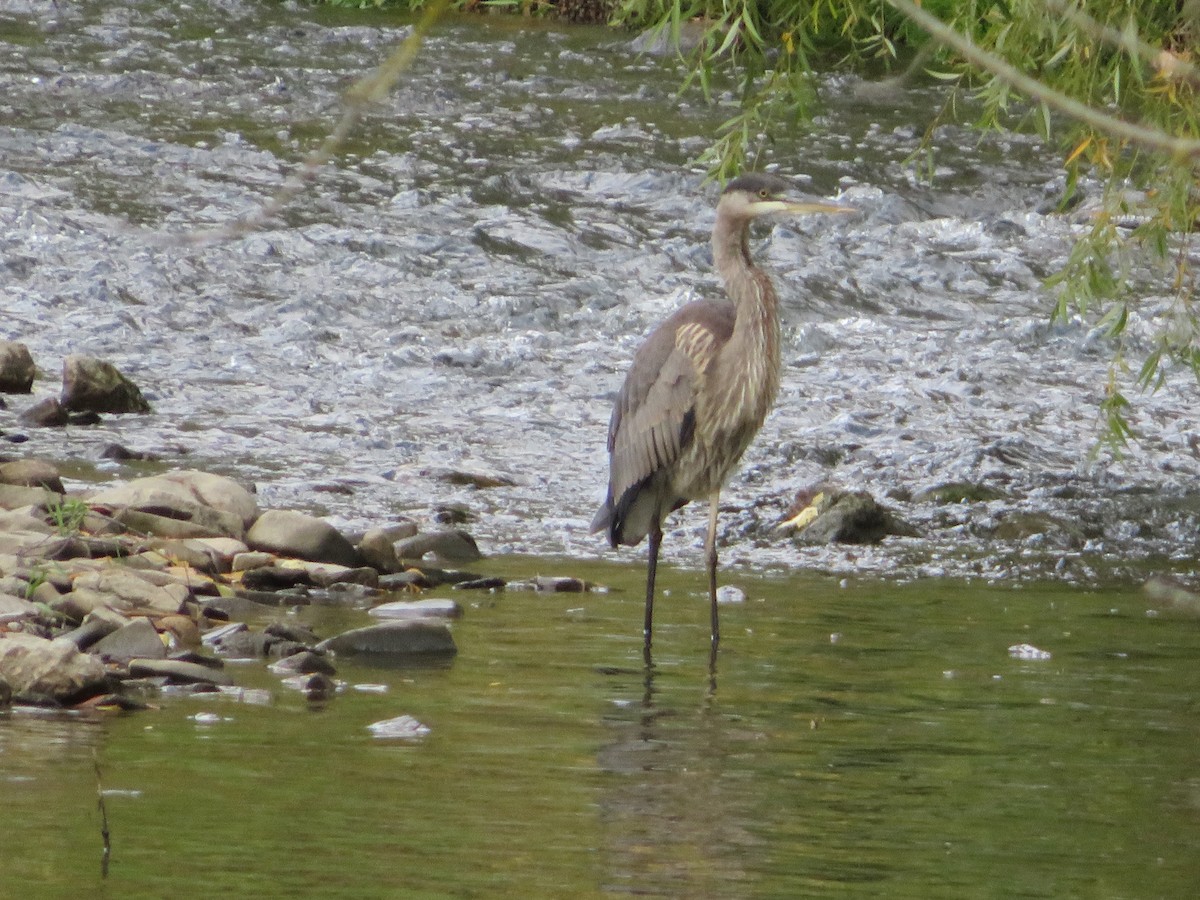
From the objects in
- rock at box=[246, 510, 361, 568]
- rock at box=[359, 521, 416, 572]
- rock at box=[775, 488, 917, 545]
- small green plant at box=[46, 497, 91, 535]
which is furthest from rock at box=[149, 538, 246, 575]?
rock at box=[775, 488, 917, 545]

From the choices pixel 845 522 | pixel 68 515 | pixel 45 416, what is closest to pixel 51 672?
pixel 68 515

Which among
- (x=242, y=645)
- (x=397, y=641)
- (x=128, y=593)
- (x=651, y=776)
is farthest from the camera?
(x=128, y=593)

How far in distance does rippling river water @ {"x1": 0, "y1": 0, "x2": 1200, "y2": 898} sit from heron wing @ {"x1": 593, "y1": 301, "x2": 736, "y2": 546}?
362mm

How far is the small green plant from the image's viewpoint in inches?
271

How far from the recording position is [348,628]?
645cm

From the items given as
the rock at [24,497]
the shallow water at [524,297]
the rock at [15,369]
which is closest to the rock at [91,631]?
the rock at [24,497]

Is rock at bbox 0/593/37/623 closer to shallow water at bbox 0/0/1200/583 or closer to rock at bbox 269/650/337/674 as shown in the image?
rock at bbox 269/650/337/674

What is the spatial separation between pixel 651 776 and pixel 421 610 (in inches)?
88.2

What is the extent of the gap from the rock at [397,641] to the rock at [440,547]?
182cm

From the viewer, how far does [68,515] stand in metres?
7.01

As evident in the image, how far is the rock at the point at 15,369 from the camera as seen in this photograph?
10781 mm

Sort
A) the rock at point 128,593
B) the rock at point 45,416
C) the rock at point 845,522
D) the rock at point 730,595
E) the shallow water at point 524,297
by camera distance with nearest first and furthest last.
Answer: the rock at point 128,593 → the rock at point 730,595 → the rock at point 845,522 → the shallow water at point 524,297 → the rock at point 45,416

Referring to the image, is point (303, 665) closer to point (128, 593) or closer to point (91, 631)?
point (91, 631)

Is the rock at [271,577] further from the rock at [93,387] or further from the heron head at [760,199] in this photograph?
the rock at [93,387]
